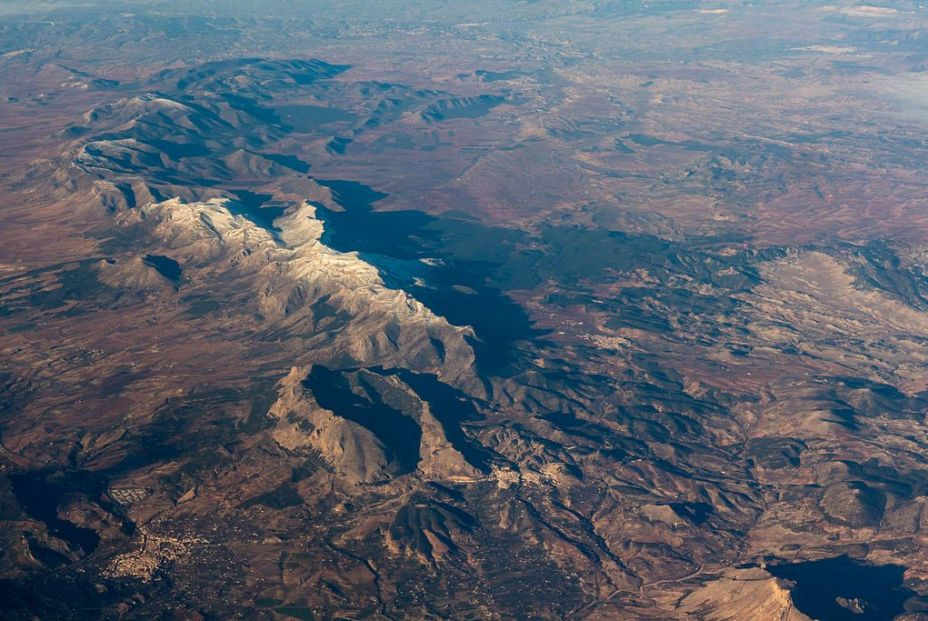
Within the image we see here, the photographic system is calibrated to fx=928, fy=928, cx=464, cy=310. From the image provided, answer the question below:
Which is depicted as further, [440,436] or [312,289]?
[312,289]

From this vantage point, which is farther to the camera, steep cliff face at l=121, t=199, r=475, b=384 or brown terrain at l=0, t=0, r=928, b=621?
steep cliff face at l=121, t=199, r=475, b=384

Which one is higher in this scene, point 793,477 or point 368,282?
point 368,282

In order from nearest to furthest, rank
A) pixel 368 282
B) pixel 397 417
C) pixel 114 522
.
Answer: pixel 114 522, pixel 397 417, pixel 368 282

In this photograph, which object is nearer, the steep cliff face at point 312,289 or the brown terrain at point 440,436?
the brown terrain at point 440,436

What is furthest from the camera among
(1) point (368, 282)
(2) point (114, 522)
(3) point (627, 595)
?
(1) point (368, 282)

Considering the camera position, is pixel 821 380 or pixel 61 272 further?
pixel 61 272

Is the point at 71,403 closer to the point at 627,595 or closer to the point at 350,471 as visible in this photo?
the point at 350,471

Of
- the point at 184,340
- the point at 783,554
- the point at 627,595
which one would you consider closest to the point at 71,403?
the point at 184,340

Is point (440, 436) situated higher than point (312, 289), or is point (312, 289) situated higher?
point (312, 289)

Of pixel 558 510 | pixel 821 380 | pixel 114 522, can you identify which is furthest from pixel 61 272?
pixel 821 380
